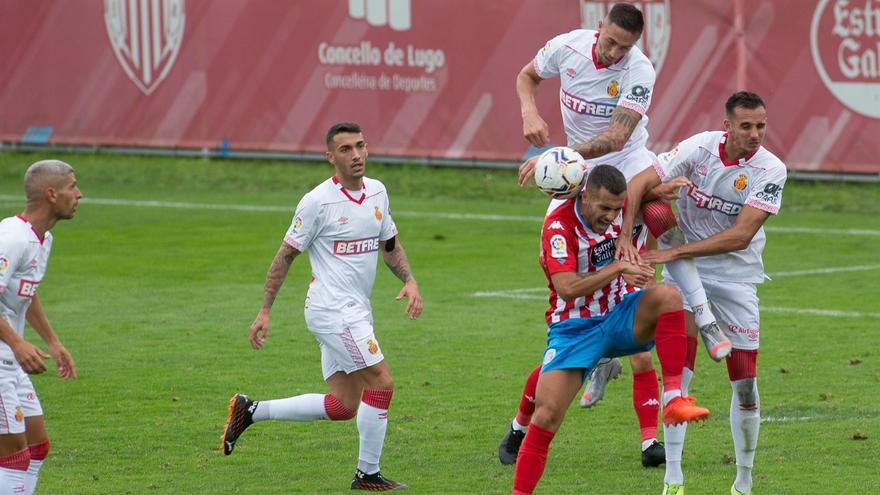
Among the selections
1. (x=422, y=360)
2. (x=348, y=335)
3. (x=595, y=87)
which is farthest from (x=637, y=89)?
(x=422, y=360)

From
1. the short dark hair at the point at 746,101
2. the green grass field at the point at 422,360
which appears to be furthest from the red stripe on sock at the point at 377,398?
A: the short dark hair at the point at 746,101

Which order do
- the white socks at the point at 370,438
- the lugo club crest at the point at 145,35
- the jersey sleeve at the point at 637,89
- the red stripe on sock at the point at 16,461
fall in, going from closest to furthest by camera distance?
the red stripe on sock at the point at 16,461
the white socks at the point at 370,438
the jersey sleeve at the point at 637,89
the lugo club crest at the point at 145,35

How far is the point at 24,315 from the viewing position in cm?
831

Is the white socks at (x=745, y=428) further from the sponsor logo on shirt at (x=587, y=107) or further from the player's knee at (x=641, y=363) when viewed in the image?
the sponsor logo on shirt at (x=587, y=107)

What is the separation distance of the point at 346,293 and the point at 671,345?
83.8 inches

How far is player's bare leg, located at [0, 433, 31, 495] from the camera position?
793cm

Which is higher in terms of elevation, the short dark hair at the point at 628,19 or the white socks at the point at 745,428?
the short dark hair at the point at 628,19

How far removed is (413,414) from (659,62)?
1216 centimetres

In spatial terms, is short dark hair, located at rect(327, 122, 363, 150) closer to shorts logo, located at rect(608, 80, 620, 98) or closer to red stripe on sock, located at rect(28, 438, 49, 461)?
shorts logo, located at rect(608, 80, 620, 98)

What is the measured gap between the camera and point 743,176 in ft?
29.5

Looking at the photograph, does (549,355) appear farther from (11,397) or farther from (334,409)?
(11,397)

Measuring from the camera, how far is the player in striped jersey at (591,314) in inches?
325

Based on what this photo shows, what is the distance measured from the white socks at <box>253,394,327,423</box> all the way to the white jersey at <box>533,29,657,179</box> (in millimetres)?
2401

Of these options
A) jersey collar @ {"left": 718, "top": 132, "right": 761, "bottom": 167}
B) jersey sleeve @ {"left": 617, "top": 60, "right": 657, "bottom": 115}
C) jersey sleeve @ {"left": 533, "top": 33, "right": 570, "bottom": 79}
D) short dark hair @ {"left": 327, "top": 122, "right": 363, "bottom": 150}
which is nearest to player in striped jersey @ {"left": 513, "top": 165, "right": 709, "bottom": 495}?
jersey collar @ {"left": 718, "top": 132, "right": 761, "bottom": 167}
